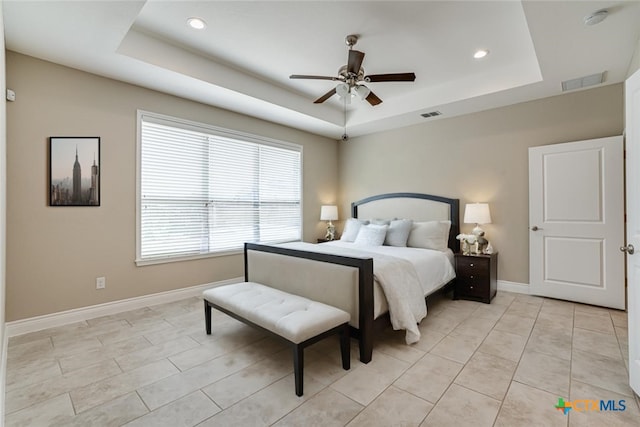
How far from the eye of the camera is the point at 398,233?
425cm

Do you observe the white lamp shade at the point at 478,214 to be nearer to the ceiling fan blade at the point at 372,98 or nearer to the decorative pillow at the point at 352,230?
the decorative pillow at the point at 352,230

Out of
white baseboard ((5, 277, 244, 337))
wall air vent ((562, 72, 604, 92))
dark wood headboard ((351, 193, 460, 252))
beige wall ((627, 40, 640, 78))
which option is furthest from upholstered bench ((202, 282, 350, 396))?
wall air vent ((562, 72, 604, 92))

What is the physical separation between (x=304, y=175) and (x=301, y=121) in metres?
1.05

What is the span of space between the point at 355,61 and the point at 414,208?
295 cm

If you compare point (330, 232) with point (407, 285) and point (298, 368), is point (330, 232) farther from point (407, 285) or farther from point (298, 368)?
point (298, 368)

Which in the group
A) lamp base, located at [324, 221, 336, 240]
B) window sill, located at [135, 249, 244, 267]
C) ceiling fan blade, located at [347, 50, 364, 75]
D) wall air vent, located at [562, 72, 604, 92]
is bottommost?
window sill, located at [135, 249, 244, 267]

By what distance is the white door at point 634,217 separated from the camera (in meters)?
1.83

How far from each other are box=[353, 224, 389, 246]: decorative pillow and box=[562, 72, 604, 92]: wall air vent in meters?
2.75

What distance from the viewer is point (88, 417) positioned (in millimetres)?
1689

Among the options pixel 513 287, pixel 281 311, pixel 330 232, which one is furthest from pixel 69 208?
pixel 513 287

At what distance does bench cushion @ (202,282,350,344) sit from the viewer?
1968 millimetres

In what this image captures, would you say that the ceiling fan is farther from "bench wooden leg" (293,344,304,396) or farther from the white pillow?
"bench wooden leg" (293,344,304,396)

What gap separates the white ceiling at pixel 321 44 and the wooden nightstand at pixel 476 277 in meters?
2.14

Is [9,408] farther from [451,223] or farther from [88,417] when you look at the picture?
[451,223]
